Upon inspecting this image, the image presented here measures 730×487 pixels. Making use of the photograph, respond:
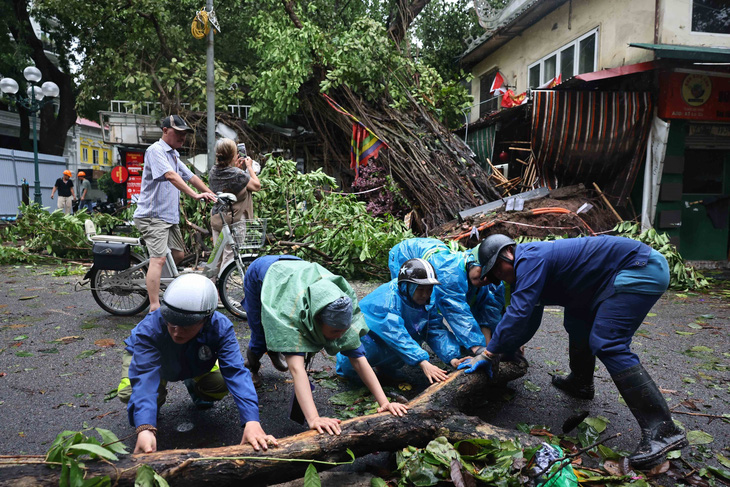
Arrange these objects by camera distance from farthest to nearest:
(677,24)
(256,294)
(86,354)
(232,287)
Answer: (677,24) → (232,287) → (86,354) → (256,294)

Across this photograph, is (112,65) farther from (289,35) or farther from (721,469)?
(721,469)

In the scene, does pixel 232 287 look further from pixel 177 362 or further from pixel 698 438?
pixel 698 438

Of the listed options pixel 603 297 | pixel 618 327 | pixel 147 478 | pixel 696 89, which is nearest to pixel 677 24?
pixel 696 89

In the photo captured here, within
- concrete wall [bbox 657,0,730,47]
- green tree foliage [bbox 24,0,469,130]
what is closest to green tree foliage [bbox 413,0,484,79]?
green tree foliage [bbox 24,0,469,130]

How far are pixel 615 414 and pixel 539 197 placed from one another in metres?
6.18

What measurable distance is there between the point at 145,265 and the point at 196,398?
250cm

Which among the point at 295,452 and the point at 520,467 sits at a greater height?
the point at 295,452

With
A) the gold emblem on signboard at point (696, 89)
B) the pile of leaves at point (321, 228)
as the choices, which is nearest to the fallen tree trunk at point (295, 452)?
the pile of leaves at point (321, 228)

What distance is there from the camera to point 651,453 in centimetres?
265

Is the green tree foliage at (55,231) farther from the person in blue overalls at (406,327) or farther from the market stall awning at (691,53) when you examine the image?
the market stall awning at (691,53)

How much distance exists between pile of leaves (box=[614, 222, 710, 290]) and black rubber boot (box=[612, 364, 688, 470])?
5474 mm

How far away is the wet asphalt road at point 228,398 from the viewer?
10.0 feet

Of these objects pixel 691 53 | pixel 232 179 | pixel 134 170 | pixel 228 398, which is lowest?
pixel 228 398

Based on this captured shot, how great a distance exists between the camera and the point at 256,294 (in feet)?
11.6
